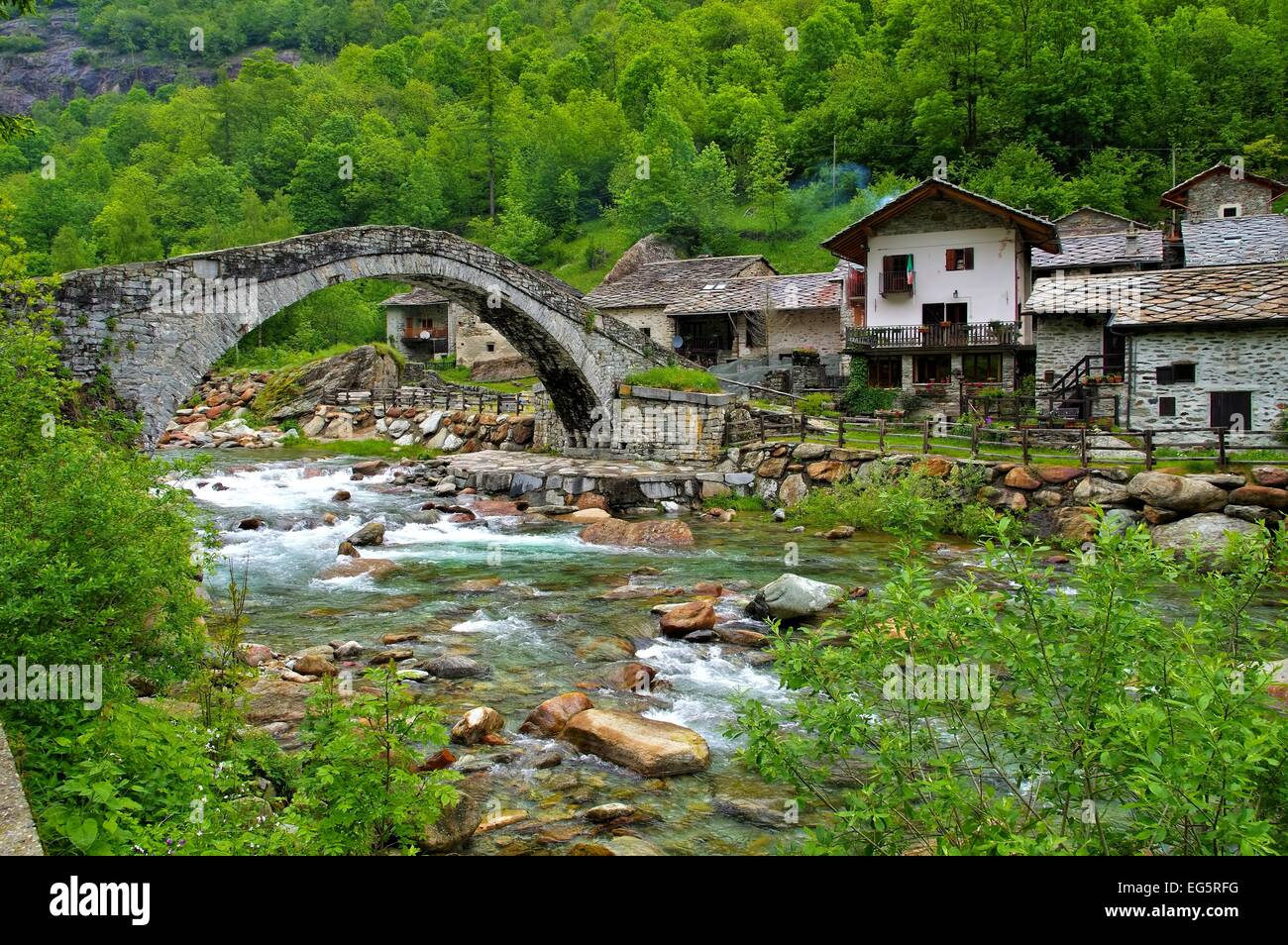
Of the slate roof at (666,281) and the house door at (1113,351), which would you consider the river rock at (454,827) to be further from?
the slate roof at (666,281)

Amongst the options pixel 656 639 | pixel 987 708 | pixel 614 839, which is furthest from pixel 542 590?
pixel 987 708

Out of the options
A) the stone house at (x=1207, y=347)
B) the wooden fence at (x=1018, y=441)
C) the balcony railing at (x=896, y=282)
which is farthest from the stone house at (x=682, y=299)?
the stone house at (x=1207, y=347)

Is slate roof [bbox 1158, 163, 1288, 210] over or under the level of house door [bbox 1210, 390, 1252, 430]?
over

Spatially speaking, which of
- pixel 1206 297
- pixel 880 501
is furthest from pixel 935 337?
pixel 880 501

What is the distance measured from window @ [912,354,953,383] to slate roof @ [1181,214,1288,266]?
7648 millimetres

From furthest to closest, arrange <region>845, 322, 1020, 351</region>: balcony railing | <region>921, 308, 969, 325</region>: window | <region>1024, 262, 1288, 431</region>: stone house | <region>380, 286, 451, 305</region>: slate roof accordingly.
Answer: <region>380, 286, 451, 305</region>: slate roof
<region>921, 308, 969, 325</region>: window
<region>845, 322, 1020, 351</region>: balcony railing
<region>1024, 262, 1288, 431</region>: stone house

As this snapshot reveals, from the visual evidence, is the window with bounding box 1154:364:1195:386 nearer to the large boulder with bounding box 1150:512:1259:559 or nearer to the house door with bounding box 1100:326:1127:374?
the house door with bounding box 1100:326:1127:374

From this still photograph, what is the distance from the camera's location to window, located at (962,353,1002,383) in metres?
28.0

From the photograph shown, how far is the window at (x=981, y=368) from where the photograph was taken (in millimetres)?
28031

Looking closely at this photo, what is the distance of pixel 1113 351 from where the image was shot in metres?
25.1

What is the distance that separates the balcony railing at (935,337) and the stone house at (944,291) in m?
0.03

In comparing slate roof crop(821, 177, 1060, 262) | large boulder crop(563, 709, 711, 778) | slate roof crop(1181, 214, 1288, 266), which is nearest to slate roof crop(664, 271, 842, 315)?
slate roof crop(821, 177, 1060, 262)

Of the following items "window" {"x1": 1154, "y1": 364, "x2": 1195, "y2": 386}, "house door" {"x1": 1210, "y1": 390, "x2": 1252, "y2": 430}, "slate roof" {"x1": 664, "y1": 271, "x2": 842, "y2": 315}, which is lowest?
"house door" {"x1": 1210, "y1": 390, "x2": 1252, "y2": 430}
